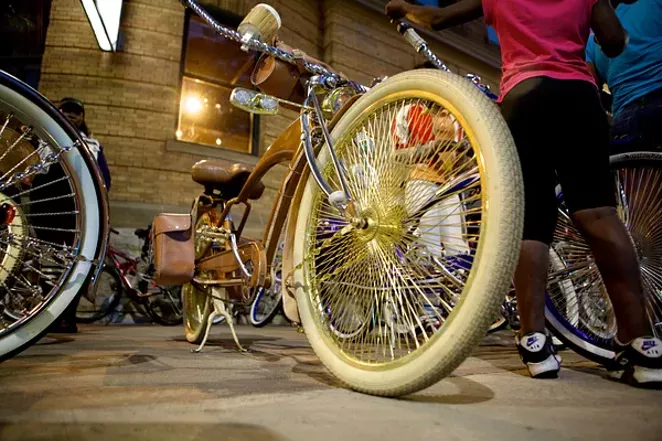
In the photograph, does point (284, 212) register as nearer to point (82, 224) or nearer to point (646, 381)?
point (82, 224)

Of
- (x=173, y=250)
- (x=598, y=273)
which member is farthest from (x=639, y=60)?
(x=173, y=250)

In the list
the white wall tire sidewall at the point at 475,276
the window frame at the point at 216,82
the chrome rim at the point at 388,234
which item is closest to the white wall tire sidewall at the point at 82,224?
the chrome rim at the point at 388,234

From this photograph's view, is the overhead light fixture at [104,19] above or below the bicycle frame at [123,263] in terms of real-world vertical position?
above

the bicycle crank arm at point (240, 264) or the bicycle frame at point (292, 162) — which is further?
the bicycle crank arm at point (240, 264)

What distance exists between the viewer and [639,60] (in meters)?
2.18

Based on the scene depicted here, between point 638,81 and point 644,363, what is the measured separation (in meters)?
1.48

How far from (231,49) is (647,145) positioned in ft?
21.8

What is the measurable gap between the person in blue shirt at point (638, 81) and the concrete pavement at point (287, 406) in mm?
1114

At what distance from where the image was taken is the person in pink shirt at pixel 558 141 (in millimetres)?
1543

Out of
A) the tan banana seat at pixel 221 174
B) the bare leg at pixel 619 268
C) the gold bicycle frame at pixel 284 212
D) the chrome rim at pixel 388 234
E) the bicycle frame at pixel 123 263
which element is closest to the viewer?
the chrome rim at pixel 388 234

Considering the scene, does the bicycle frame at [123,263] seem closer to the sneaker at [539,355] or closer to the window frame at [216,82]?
the window frame at [216,82]

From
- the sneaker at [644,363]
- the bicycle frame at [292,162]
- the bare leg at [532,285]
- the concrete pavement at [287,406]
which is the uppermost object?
the bicycle frame at [292,162]

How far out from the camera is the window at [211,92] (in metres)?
6.76

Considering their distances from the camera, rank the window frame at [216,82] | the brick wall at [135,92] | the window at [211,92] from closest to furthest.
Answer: the brick wall at [135,92]
the window frame at [216,82]
the window at [211,92]
